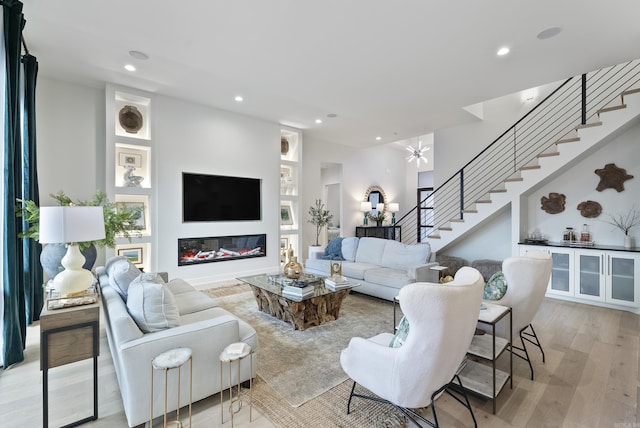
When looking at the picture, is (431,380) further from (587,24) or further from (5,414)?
(587,24)

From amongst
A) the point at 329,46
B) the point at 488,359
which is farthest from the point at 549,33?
the point at 488,359

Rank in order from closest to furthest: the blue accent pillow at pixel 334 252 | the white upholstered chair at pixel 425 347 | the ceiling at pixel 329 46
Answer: the white upholstered chair at pixel 425 347
the ceiling at pixel 329 46
the blue accent pillow at pixel 334 252

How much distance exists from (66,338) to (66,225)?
0.70 metres

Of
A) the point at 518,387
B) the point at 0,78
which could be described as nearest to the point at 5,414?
the point at 0,78

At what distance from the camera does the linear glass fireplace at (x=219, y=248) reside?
523 centimetres

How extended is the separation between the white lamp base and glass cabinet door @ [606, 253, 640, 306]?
6.01 meters

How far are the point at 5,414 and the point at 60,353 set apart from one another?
2.38 ft

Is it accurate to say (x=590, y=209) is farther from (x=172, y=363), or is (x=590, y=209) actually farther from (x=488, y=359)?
(x=172, y=363)

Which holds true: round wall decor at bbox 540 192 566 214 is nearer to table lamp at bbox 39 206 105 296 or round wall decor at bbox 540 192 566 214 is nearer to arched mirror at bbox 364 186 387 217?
arched mirror at bbox 364 186 387 217

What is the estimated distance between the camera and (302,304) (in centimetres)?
327

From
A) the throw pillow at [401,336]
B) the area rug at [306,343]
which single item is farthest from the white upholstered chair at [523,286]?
the area rug at [306,343]

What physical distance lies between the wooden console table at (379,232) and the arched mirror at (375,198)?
1.73 ft

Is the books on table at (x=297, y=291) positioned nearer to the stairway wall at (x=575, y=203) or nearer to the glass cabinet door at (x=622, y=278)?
the stairway wall at (x=575, y=203)

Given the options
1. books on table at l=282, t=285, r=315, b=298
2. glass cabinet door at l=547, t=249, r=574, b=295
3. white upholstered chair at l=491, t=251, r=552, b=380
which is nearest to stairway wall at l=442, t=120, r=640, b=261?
glass cabinet door at l=547, t=249, r=574, b=295
